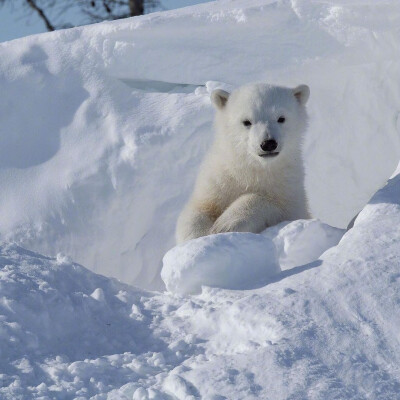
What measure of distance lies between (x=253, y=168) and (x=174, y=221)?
5.04 feet

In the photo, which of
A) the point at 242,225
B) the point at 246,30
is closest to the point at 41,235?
the point at 242,225

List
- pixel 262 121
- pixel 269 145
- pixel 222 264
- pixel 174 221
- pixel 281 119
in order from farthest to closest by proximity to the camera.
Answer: pixel 174 221
pixel 281 119
pixel 262 121
pixel 269 145
pixel 222 264

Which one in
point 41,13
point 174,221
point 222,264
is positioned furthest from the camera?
point 41,13

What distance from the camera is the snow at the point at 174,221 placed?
2.63m

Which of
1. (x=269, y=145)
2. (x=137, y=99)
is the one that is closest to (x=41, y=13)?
(x=137, y=99)

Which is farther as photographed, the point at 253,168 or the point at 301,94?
the point at 301,94

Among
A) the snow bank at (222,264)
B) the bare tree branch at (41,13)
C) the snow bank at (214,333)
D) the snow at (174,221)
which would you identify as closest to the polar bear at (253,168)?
the snow at (174,221)

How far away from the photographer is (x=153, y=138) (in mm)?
5816

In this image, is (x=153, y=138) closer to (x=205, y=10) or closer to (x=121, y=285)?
(x=205, y=10)

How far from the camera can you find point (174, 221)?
5945 millimetres

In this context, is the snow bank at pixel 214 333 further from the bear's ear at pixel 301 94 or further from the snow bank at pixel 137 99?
the snow bank at pixel 137 99

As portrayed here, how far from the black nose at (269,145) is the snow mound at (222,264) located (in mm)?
821

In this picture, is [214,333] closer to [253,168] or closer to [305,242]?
[305,242]

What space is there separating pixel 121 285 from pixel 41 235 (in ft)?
6.76
